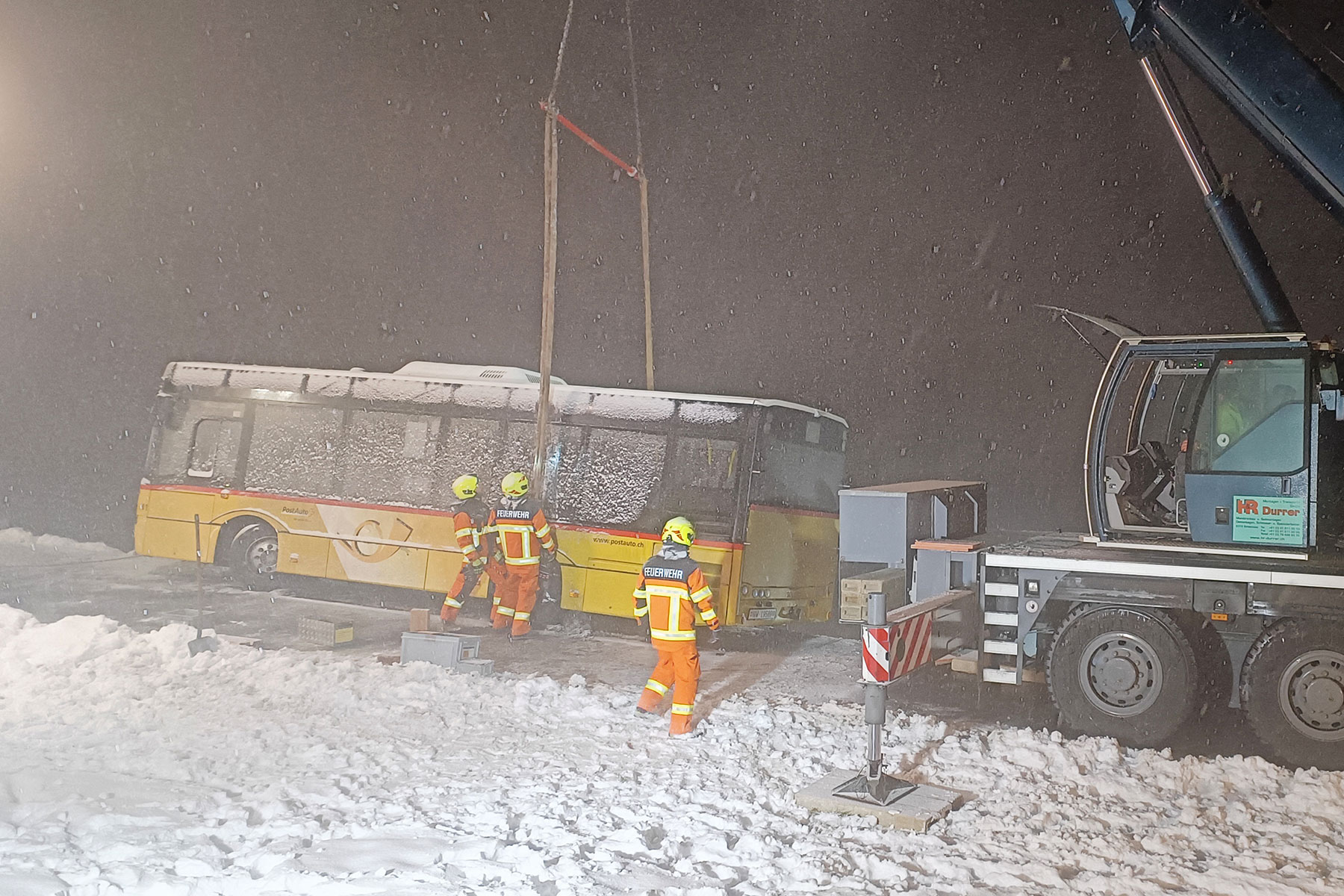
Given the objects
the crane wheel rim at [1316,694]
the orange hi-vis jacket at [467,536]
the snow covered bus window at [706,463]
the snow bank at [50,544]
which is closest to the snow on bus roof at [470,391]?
the snow covered bus window at [706,463]

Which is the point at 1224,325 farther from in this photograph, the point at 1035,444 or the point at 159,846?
the point at 159,846

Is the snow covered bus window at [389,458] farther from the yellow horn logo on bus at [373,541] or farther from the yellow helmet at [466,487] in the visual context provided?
the yellow helmet at [466,487]

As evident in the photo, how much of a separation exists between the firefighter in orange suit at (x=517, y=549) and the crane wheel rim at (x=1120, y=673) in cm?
595

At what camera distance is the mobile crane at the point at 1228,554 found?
764 cm

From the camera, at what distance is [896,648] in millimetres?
6801

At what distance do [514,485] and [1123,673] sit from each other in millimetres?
6789

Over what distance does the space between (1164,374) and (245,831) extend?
834 cm

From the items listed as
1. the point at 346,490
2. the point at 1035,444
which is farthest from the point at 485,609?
the point at 1035,444

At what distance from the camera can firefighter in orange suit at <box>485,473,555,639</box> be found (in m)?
11.9

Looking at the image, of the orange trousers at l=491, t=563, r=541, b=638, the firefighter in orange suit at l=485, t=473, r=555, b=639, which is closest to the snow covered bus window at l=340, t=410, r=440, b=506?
the firefighter in orange suit at l=485, t=473, r=555, b=639

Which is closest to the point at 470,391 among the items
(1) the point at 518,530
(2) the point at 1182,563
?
(1) the point at 518,530

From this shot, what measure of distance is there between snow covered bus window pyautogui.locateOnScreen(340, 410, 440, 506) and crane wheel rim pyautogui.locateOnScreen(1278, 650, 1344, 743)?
1002 centimetres

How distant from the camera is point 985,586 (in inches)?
335

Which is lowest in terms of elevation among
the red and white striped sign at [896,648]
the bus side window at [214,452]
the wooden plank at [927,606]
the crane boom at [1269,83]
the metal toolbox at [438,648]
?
the metal toolbox at [438,648]
